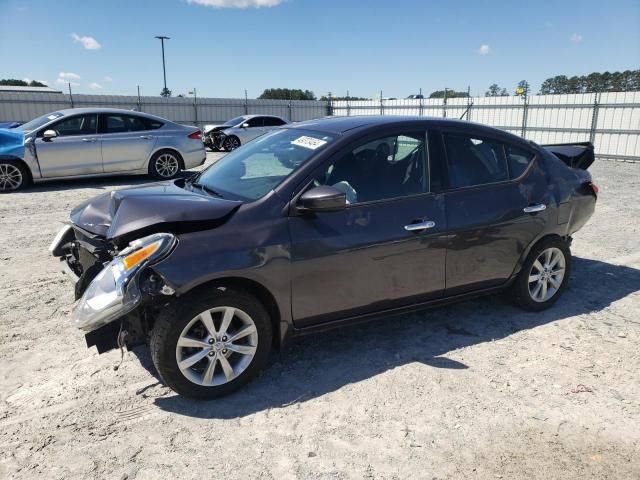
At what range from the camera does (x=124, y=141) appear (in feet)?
35.1

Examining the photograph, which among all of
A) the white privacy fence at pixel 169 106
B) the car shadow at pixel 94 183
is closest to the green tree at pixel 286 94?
the white privacy fence at pixel 169 106

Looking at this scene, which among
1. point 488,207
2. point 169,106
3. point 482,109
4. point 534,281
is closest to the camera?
point 488,207

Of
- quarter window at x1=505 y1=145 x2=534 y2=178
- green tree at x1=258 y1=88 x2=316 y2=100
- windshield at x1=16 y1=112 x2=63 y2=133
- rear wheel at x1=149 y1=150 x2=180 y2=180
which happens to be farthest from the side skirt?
green tree at x1=258 y1=88 x2=316 y2=100

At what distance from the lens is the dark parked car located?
9.62 ft

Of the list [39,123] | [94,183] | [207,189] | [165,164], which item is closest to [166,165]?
[165,164]

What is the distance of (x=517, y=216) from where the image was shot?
4.08 m

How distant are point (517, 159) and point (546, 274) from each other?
1.06 meters

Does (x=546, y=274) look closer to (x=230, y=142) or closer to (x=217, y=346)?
(x=217, y=346)

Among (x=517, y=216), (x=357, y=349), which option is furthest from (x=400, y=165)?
(x=357, y=349)

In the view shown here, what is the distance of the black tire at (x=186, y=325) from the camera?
289cm

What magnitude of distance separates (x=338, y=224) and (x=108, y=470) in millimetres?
1898

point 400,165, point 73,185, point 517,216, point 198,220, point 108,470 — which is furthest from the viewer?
point 73,185

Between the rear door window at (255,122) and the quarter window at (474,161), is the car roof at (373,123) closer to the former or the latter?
the quarter window at (474,161)

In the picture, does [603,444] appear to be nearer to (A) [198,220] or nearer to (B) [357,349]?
(B) [357,349]
